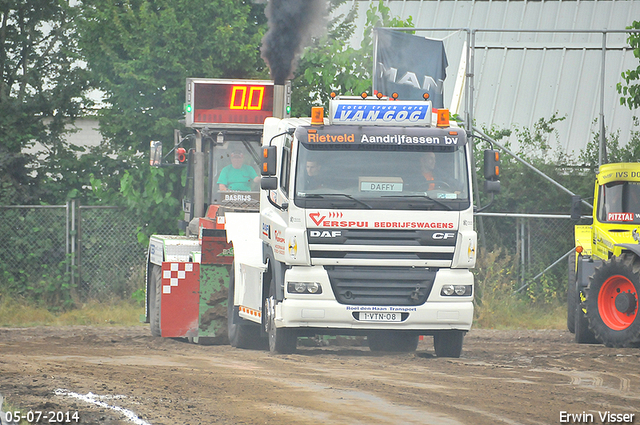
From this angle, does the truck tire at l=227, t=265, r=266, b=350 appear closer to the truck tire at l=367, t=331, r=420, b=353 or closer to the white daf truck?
the truck tire at l=367, t=331, r=420, b=353

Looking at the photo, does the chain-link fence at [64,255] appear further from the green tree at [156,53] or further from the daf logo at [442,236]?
the daf logo at [442,236]

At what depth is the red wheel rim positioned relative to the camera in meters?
13.4

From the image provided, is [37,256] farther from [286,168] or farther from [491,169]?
[491,169]

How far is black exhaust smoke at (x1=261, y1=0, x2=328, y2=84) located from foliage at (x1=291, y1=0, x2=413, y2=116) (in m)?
1.65

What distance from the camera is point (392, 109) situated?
11.6m

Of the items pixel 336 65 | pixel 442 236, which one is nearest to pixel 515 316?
pixel 336 65

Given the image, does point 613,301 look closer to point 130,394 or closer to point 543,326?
point 543,326

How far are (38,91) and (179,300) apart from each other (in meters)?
9.73

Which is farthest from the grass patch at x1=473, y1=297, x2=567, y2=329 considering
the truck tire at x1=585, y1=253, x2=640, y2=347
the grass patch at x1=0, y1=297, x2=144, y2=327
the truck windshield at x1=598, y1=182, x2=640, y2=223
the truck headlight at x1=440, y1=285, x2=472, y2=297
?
the truck headlight at x1=440, y1=285, x2=472, y2=297

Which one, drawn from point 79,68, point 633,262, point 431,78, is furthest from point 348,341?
point 79,68

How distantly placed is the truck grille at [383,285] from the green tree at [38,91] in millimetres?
11235

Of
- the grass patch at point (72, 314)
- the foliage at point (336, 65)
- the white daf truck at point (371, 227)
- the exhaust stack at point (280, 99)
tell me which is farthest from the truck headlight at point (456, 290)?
the foliage at point (336, 65)

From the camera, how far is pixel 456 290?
36.9 ft

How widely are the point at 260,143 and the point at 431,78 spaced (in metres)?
4.85
